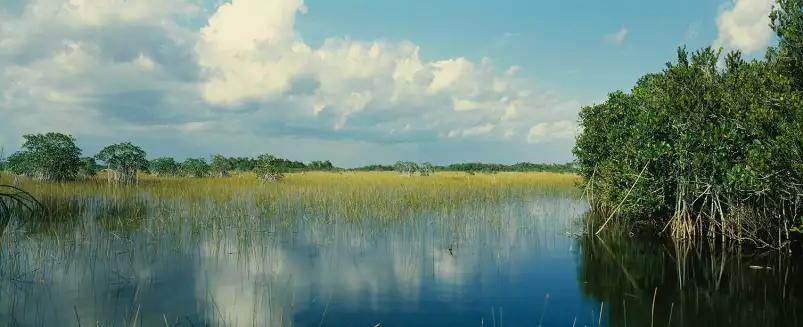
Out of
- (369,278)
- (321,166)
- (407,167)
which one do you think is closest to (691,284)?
(369,278)

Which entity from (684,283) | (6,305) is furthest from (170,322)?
(684,283)

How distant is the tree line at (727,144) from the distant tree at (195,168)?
32.1 meters

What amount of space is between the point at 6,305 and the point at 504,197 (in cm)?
1950

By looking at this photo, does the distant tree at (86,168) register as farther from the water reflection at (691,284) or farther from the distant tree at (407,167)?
the water reflection at (691,284)

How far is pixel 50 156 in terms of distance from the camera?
2328 centimetres

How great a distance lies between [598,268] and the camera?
974 centimetres

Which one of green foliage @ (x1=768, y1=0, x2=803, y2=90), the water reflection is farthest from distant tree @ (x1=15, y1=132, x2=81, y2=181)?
green foliage @ (x1=768, y1=0, x2=803, y2=90)

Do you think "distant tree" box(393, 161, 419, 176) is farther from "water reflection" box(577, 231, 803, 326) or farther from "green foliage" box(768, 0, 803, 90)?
"green foliage" box(768, 0, 803, 90)

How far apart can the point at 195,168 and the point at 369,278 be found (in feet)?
109

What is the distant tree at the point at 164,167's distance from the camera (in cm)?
3750

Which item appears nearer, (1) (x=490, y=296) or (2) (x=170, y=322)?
(2) (x=170, y=322)

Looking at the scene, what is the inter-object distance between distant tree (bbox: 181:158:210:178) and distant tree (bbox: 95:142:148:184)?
1037 centimetres

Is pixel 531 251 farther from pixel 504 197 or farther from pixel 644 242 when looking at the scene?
pixel 504 197

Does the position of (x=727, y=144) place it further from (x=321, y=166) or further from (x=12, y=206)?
(x=321, y=166)
